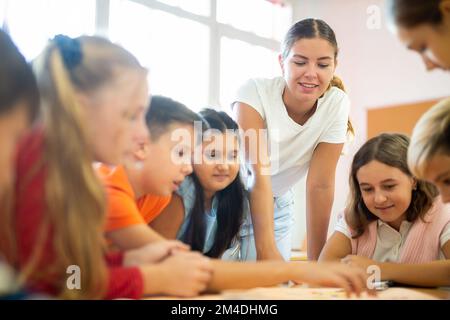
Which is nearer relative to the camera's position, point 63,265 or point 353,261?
point 63,265

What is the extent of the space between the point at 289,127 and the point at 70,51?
0.43m

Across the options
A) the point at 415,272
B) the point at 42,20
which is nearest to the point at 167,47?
the point at 42,20

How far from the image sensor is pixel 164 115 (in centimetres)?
81

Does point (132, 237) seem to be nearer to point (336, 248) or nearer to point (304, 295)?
point (304, 295)

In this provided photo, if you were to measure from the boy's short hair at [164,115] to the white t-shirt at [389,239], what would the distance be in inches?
15.2

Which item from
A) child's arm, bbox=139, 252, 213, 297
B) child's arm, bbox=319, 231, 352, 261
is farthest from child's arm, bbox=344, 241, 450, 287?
child's arm, bbox=139, 252, 213, 297

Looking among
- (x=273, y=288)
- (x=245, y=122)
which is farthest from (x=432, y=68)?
(x=273, y=288)

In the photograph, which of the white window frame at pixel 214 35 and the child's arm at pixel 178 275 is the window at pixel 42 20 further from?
the child's arm at pixel 178 275

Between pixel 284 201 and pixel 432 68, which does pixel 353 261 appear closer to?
pixel 284 201

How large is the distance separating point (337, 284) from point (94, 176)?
1.27 feet

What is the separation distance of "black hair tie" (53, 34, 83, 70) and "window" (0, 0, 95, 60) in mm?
30

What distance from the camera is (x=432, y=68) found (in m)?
0.87

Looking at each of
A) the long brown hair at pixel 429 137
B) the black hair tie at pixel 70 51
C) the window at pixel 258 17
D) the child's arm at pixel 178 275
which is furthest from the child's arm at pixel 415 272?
the black hair tie at pixel 70 51
